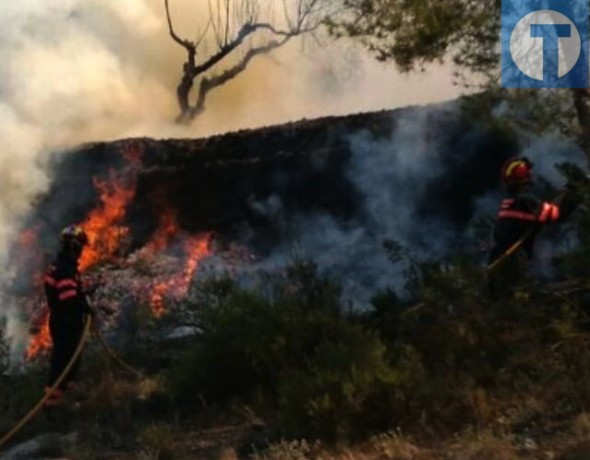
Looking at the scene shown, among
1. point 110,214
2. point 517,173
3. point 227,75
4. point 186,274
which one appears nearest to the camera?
point 517,173

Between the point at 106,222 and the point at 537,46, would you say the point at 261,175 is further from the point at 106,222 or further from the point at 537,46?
the point at 537,46

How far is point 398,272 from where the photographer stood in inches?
535

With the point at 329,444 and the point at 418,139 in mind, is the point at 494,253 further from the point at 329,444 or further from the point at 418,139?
the point at 418,139

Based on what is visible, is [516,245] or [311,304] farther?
[311,304]

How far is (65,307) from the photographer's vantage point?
10008 millimetres

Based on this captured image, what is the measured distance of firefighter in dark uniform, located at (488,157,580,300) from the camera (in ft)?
29.0

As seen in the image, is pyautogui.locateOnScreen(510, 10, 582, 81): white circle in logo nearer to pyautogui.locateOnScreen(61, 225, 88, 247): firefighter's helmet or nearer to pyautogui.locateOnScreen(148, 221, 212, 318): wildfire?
pyautogui.locateOnScreen(61, 225, 88, 247): firefighter's helmet

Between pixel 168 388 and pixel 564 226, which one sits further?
pixel 564 226

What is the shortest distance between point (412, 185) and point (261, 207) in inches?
97.6

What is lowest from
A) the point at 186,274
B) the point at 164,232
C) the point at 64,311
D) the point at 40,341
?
the point at 64,311

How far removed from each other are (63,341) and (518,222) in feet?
14.8

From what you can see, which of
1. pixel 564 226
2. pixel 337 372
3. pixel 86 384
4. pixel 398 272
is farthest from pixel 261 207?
pixel 337 372

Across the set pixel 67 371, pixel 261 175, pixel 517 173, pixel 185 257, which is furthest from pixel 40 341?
pixel 517 173

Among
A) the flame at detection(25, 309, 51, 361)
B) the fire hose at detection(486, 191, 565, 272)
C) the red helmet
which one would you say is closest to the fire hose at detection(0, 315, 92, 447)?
the flame at detection(25, 309, 51, 361)
